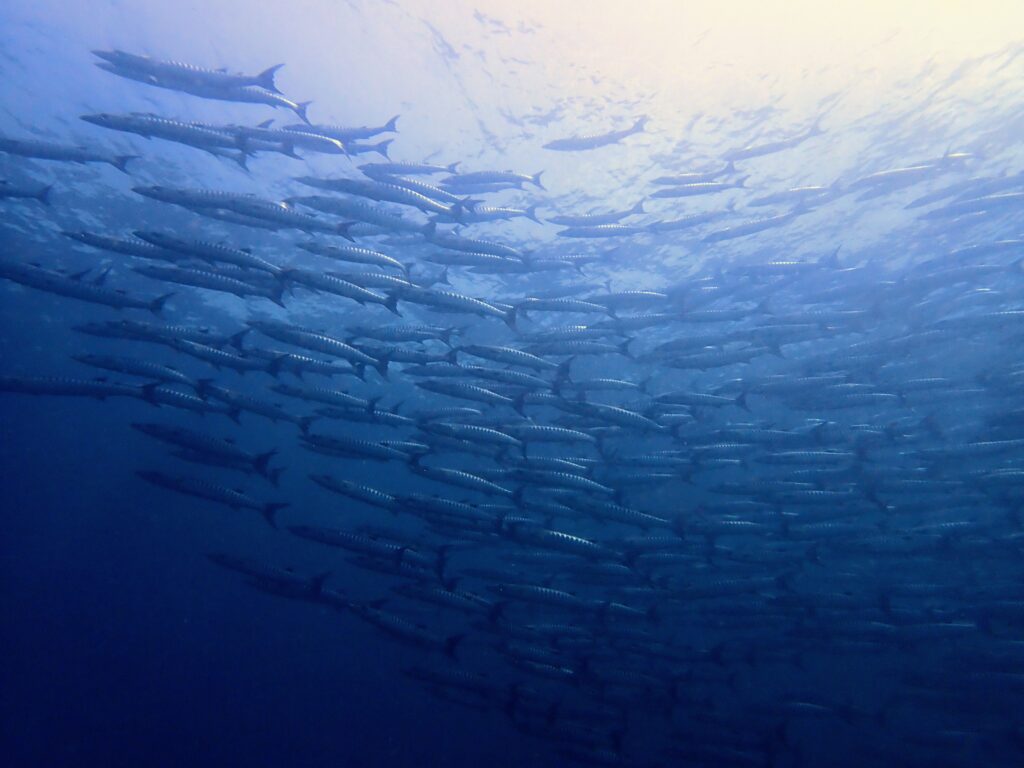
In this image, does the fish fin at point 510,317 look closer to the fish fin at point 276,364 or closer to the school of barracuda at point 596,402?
the school of barracuda at point 596,402

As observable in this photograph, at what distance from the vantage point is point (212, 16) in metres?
9.67

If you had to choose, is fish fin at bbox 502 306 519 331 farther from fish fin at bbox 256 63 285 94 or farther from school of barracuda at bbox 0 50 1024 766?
fish fin at bbox 256 63 285 94

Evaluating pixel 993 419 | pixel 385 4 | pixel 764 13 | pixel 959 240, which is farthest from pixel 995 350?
pixel 385 4

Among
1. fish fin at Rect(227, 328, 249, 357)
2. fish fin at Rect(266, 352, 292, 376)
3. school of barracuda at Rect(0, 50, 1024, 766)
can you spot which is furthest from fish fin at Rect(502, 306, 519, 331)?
fish fin at Rect(227, 328, 249, 357)

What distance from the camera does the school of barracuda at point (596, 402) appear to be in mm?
8688

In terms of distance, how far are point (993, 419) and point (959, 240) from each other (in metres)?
5.99

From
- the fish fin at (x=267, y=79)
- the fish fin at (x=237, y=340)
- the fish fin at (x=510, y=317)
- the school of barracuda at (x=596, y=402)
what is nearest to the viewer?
the fish fin at (x=267, y=79)

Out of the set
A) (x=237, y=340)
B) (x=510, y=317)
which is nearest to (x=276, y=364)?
(x=237, y=340)

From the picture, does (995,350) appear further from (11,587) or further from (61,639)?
(11,587)

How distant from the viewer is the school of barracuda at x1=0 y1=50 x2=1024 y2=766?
8.69 m

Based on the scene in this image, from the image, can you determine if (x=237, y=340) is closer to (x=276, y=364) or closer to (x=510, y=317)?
(x=276, y=364)

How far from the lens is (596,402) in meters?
12.9

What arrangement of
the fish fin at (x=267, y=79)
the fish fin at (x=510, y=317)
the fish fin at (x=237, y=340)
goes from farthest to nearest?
the fish fin at (x=510, y=317) → the fish fin at (x=237, y=340) → the fish fin at (x=267, y=79)

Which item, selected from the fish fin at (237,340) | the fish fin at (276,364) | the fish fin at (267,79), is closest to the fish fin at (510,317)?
the fish fin at (276,364)
